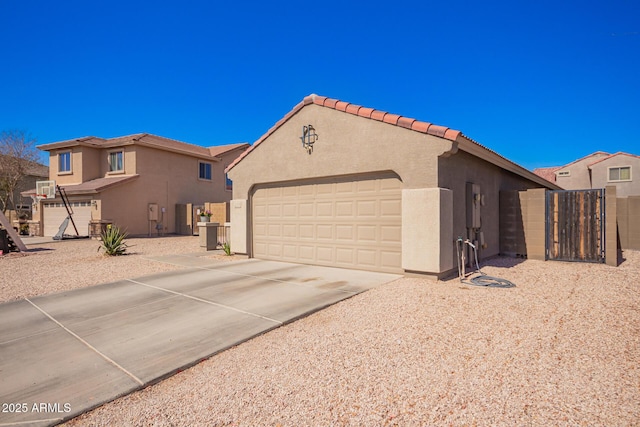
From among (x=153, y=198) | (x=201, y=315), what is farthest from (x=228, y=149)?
(x=201, y=315)

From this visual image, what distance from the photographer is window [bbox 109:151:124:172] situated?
22641mm

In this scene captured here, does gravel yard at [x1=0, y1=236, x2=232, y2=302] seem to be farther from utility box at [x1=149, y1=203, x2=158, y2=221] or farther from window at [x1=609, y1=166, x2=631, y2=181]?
window at [x1=609, y1=166, x2=631, y2=181]

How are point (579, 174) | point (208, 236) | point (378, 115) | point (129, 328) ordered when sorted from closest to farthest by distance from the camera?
point (129, 328) < point (378, 115) < point (208, 236) < point (579, 174)

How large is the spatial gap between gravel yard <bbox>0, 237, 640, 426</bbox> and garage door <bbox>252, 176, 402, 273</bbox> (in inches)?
99.7

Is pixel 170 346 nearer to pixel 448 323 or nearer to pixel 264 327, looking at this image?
pixel 264 327

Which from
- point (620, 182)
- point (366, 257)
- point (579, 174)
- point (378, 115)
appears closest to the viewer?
point (378, 115)

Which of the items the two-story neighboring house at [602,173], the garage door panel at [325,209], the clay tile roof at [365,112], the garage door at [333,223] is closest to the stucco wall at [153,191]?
the garage door at [333,223]

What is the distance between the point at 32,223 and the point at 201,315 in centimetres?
2632

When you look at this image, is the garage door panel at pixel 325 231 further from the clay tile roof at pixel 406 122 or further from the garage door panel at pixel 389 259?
the clay tile roof at pixel 406 122

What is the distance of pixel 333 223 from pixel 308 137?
2608mm

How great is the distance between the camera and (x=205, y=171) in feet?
88.8

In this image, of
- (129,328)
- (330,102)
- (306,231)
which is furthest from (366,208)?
(129,328)

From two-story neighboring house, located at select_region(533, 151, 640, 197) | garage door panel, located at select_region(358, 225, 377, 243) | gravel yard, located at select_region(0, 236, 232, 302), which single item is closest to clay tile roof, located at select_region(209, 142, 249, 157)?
gravel yard, located at select_region(0, 236, 232, 302)

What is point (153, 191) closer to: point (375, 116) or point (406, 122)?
point (375, 116)
